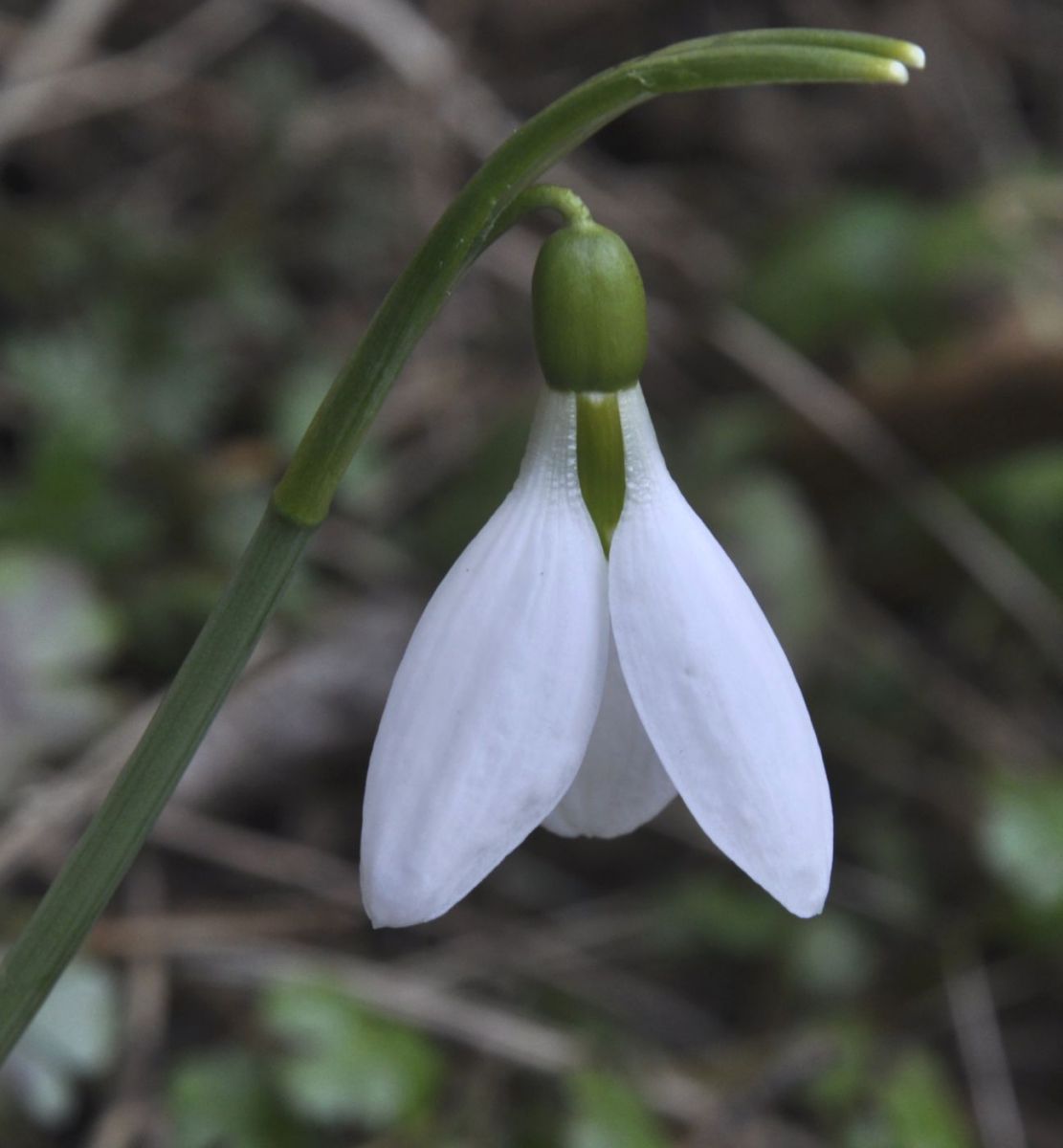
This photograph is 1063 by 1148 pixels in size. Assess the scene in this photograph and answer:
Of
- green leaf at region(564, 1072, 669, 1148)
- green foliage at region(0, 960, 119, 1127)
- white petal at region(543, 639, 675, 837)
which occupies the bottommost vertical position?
green leaf at region(564, 1072, 669, 1148)

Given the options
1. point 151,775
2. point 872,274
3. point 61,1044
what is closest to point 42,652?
point 61,1044

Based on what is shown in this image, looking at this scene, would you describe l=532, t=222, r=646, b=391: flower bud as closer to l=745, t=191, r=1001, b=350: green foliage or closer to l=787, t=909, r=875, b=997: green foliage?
l=787, t=909, r=875, b=997: green foliage

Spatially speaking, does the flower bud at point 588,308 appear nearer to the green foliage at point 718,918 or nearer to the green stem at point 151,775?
the green stem at point 151,775

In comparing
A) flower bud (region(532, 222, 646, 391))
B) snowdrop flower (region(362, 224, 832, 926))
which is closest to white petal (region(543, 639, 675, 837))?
snowdrop flower (region(362, 224, 832, 926))

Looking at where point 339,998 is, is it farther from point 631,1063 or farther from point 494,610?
point 494,610

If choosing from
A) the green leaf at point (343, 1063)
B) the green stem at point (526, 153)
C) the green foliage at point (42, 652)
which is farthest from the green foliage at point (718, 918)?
the green stem at point (526, 153)

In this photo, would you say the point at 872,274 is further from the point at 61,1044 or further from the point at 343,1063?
the point at 61,1044
